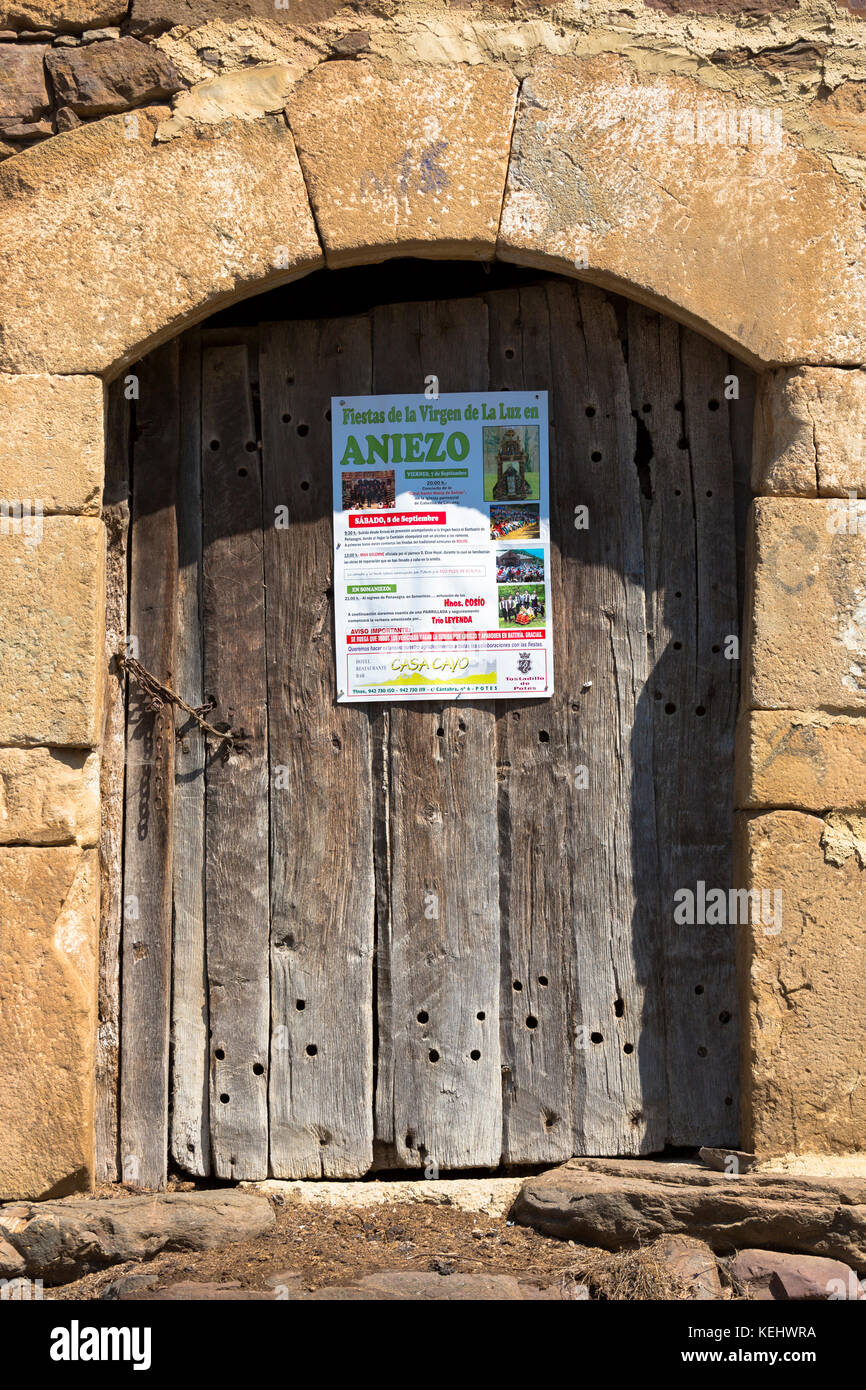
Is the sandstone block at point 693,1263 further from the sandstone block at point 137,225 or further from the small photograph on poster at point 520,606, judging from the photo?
the sandstone block at point 137,225

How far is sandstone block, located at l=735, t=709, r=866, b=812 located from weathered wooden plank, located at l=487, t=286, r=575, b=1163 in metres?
0.50

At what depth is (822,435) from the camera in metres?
2.98

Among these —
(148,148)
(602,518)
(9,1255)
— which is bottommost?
(9,1255)

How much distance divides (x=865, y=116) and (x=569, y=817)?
1.97 m

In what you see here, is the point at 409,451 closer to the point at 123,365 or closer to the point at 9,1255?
the point at 123,365

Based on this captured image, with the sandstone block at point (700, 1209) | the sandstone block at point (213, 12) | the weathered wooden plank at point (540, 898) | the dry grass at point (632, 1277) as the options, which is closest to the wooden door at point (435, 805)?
the weathered wooden plank at point (540, 898)

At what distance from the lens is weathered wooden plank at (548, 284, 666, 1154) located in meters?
3.12

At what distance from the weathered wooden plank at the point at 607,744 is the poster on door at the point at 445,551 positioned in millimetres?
100

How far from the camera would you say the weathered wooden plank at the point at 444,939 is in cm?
312

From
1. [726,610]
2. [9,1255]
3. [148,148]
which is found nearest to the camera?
[9,1255]

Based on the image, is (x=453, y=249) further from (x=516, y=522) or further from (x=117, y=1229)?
(x=117, y=1229)

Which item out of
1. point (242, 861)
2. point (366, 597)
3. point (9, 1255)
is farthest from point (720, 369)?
point (9, 1255)

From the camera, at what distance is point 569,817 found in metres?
3.19

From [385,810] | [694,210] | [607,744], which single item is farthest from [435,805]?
[694,210]
